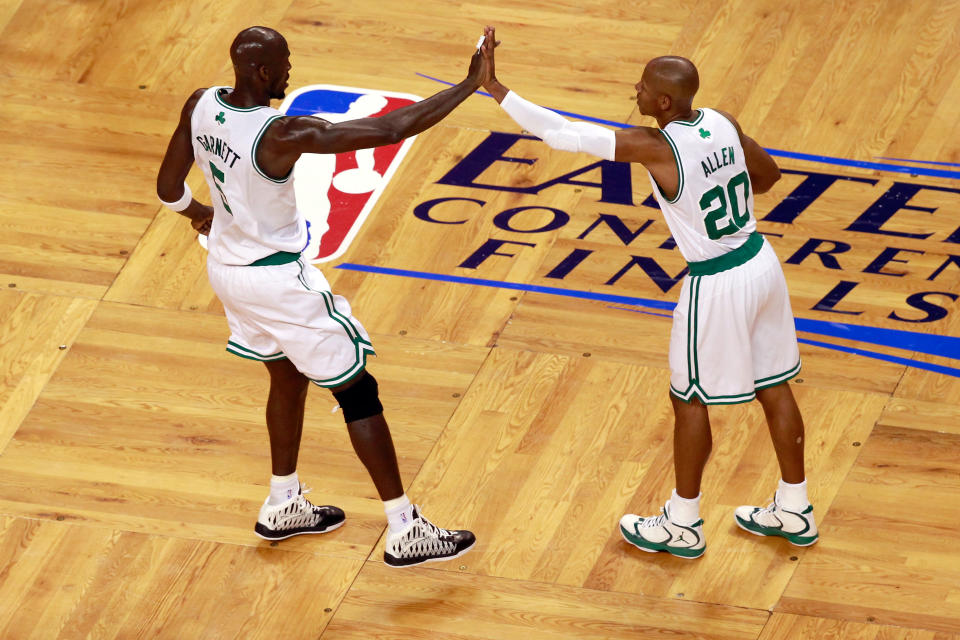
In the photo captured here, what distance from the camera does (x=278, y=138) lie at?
4176 mm

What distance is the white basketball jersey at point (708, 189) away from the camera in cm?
417

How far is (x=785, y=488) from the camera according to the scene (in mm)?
4656

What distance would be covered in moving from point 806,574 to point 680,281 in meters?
1.44

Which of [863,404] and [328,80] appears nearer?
[863,404]

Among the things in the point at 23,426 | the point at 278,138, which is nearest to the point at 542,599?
the point at 278,138

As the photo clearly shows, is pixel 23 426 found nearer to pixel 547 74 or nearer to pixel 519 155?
pixel 519 155

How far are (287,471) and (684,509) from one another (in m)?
1.15

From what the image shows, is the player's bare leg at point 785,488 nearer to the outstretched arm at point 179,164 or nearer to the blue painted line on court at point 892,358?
the blue painted line on court at point 892,358

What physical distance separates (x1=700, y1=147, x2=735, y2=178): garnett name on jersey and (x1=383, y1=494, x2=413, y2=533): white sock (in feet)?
4.13

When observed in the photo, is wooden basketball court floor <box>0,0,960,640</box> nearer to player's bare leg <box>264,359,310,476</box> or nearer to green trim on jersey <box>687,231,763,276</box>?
player's bare leg <box>264,359,310,476</box>

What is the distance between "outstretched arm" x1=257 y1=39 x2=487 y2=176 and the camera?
417cm

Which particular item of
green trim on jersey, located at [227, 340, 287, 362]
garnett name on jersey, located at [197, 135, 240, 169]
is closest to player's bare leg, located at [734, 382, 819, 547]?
green trim on jersey, located at [227, 340, 287, 362]

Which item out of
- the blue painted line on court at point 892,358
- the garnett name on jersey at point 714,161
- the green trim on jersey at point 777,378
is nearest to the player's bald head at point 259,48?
the garnett name on jersey at point 714,161

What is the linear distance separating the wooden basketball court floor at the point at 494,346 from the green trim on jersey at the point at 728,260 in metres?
0.88
